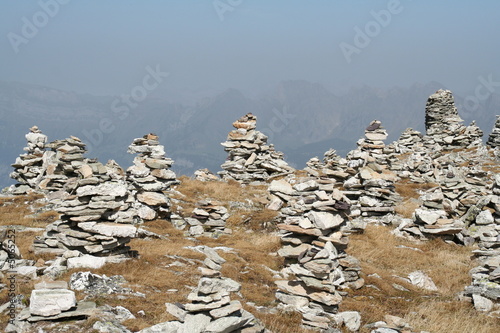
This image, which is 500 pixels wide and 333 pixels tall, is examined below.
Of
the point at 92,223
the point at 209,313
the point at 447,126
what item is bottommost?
the point at 209,313

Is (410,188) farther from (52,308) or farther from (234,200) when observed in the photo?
(52,308)

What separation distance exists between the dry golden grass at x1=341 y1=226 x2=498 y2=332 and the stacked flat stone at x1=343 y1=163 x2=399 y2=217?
2.73 meters

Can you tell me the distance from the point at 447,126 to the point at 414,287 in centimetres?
6682

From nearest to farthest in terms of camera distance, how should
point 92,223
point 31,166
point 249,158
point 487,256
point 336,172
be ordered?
point 92,223 < point 487,256 < point 336,172 < point 31,166 < point 249,158

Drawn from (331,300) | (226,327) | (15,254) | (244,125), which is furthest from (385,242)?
(244,125)

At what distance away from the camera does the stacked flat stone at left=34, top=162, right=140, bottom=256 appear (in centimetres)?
1639

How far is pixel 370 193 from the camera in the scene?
97.2ft

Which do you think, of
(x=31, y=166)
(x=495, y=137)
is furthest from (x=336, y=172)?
(x=495, y=137)

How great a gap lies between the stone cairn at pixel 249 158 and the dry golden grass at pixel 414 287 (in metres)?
16.9

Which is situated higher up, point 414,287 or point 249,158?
point 249,158

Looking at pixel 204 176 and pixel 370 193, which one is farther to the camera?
pixel 204 176

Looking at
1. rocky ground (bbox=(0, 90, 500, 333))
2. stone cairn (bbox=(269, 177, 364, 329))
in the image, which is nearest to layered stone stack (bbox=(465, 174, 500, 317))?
rocky ground (bbox=(0, 90, 500, 333))

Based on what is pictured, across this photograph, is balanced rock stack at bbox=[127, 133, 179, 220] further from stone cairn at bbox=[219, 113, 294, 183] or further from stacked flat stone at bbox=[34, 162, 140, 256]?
stone cairn at bbox=[219, 113, 294, 183]

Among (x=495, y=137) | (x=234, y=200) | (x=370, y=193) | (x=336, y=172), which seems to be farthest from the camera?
(x=495, y=137)
